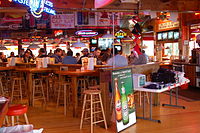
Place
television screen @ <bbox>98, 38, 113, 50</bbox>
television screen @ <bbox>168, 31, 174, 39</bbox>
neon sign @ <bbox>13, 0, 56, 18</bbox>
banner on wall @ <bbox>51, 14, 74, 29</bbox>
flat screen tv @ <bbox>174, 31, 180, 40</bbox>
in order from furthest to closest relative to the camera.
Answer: television screen @ <bbox>98, 38, 113, 50</bbox>, television screen @ <bbox>168, 31, 174, 39</bbox>, banner on wall @ <bbox>51, 14, 74, 29</bbox>, flat screen tv @ <bbox>174, 31, 180, 40</bbox>, neon sign @ <bbox>13, 0, 56, 18</bbox>

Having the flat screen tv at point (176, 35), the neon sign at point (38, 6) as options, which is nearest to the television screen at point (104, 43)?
the flat screen tv at point (176, 35)

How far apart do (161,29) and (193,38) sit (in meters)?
2.77

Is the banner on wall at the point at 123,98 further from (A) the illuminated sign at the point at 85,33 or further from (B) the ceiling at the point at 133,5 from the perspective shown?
(A) the illuminated sign at the point at 85,33

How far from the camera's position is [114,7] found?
725 cm

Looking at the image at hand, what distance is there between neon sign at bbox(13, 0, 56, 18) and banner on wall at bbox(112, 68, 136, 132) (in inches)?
116

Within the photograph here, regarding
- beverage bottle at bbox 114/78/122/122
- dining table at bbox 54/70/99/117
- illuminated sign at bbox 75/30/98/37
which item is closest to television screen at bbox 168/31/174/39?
illuminated sign at bbox 75/30/98/37

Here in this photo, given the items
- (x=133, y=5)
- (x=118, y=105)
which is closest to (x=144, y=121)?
(x=118, y=105)

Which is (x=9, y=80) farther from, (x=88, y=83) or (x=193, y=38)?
(x=193, y=38)

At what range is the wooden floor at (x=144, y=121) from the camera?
194 inches

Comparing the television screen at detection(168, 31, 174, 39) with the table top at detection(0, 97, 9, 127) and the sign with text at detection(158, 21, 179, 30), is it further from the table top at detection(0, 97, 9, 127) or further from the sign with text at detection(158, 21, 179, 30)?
the table top at detection(0, 97, 9, 127)

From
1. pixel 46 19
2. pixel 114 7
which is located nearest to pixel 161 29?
pixel 46 19

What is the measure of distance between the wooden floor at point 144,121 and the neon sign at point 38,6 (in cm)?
254

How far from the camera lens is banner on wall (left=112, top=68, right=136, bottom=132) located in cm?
473

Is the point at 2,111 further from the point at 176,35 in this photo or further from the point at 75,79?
the point at 176,35
